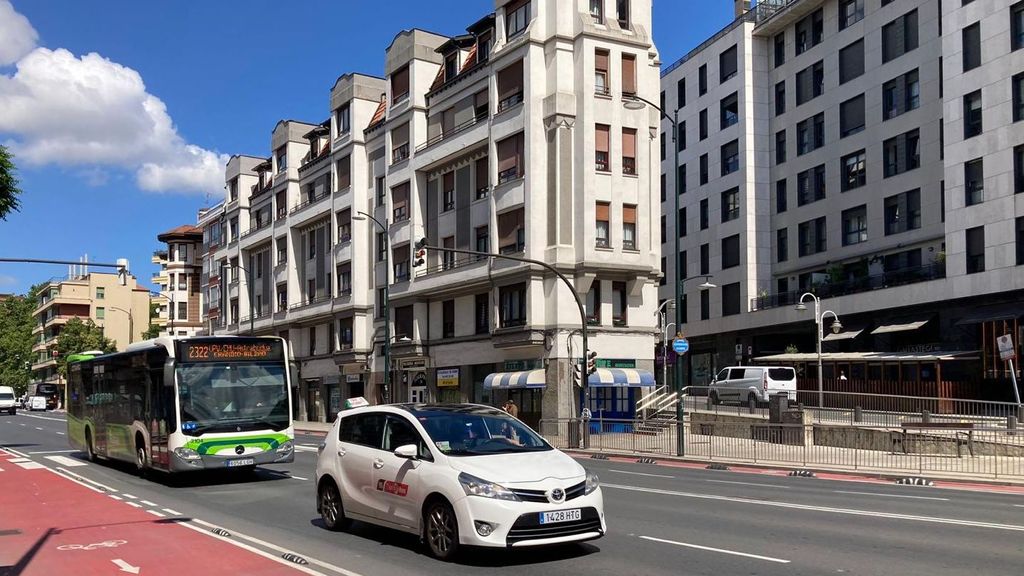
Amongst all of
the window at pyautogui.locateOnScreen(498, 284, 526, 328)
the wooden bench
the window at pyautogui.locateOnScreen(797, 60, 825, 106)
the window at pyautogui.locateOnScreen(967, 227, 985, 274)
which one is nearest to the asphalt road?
the wooden bench

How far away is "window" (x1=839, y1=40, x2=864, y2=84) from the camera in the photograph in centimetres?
5106

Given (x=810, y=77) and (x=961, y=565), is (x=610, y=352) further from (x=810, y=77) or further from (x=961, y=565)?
(x=961, y=565)

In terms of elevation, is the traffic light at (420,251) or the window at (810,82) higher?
the window at (810,82)

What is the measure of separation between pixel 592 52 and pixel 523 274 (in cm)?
937

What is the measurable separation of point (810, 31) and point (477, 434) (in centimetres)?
5093

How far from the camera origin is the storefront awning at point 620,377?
3794 centimetres

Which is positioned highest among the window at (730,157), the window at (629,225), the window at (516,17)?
the window at (516,17)

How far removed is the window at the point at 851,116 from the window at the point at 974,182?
9.89 m

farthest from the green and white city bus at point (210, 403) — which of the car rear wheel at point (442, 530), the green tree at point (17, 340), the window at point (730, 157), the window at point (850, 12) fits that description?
the green tree at point (17, 340)

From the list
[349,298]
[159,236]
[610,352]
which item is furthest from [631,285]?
[159,236]

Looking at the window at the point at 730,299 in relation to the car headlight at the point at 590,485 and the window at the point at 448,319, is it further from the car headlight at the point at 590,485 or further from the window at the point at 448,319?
the car headlight at the point at 590,485

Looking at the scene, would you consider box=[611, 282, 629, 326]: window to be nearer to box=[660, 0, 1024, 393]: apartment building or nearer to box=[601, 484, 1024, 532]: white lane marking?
box=[660, 0, 1024, 393]: apartment building

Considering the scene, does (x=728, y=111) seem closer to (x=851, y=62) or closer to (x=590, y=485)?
(x=851, y=62)

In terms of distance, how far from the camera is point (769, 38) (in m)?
59.2
